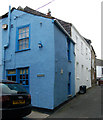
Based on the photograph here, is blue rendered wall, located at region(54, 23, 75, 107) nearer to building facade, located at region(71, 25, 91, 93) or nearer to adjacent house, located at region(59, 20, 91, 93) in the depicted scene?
adjacent house, located at region(59, 20, 91, 93)

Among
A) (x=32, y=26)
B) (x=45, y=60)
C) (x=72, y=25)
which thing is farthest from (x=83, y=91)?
(x=32, y=26)

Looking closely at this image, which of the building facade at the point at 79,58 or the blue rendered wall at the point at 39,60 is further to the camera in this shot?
the building facade at the point at 79,58

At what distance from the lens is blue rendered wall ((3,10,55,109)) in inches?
312

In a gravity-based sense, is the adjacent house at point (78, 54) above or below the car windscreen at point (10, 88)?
above

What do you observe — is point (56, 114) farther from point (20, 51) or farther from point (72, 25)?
point (72, 25)

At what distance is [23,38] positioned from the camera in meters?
9.55

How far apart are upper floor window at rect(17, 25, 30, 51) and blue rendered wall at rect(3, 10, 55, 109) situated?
1.08ft

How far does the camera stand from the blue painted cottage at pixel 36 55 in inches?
316

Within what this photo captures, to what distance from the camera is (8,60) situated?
9.93 metres

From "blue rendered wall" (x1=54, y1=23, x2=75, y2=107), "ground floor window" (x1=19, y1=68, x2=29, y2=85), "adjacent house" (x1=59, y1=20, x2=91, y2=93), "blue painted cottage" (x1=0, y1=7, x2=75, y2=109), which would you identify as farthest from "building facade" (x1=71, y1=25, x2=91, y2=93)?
"ground floor window" (x1=19, y1=68, x2=29, y2=85)

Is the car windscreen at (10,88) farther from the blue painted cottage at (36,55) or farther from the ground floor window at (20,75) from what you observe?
the ground floor window at (20,75)

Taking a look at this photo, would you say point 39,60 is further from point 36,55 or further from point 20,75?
point 20,75

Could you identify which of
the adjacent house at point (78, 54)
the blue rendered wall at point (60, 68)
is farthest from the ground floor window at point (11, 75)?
the adjacent house at point (78, 54)

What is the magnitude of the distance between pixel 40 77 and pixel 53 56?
1.45 m
